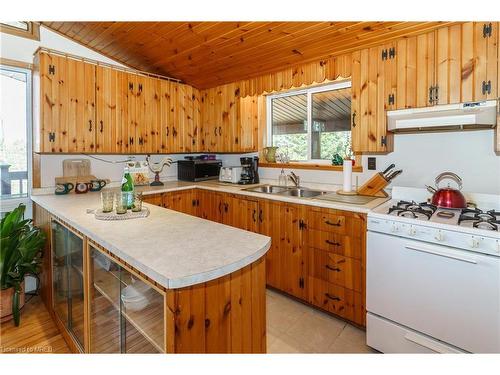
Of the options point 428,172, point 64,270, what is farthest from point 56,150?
point 428,172

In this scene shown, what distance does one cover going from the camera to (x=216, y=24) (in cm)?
233

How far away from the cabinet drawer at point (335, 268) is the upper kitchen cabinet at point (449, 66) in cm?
127

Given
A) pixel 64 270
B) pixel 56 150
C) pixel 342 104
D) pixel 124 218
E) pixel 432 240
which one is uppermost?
pixel 342 104

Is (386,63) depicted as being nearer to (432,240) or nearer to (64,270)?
(432,240)

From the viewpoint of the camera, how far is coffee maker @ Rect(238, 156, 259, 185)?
133 inches

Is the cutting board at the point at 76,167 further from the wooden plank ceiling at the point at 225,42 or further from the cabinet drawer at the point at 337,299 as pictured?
the cabinet drawer at the point at 337,299

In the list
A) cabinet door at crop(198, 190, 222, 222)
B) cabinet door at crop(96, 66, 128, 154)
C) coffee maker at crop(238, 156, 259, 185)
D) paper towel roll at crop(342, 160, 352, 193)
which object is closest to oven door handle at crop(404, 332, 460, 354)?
paper towel roll at crop(342, 160, 352, 193)

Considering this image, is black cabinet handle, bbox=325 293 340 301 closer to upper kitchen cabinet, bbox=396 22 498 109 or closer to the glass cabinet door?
upper kitchen cabinet, bbox=396 22 498 109

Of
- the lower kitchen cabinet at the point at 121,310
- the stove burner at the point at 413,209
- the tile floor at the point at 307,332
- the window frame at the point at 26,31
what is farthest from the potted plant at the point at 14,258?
the stove burner at the point at 413,209

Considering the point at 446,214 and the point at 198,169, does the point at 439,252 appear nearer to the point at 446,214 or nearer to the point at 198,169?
the point at 446,214

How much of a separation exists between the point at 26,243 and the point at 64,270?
0.62 meters

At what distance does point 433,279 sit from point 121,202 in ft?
6.32

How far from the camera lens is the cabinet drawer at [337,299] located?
2.13m

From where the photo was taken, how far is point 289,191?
10.0ft
